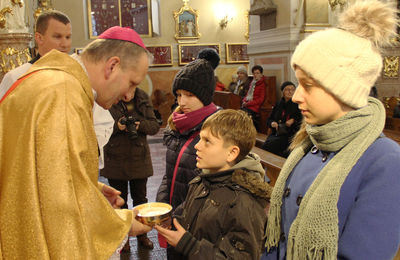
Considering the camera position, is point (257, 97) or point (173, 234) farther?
point (257, 97)

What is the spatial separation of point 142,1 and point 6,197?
12.8 meters

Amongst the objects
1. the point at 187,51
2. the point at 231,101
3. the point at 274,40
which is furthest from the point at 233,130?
the point at 187,51

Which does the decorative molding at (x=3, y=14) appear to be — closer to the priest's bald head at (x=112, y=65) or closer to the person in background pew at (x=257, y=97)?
the priest's bald head at (x=112, y=65)

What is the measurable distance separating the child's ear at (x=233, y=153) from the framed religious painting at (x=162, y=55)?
37.5 ft

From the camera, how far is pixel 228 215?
1.83 metres

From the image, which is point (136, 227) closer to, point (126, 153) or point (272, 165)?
point (126, 153)

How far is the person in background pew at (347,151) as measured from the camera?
1.29 meters

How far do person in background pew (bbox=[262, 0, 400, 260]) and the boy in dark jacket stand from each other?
0.96 feet

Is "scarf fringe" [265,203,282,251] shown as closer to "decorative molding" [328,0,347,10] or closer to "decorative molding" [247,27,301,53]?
"decorative molding" [247,27,301,53]

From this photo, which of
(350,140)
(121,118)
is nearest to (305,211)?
A: (350,140)

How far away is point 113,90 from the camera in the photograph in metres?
1.72

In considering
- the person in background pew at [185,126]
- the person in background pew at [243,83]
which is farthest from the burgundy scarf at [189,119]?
the person in background pew at [243,83]

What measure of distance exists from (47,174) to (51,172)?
0.02 metres

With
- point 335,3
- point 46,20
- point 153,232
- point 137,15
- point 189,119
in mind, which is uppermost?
point 137,15
